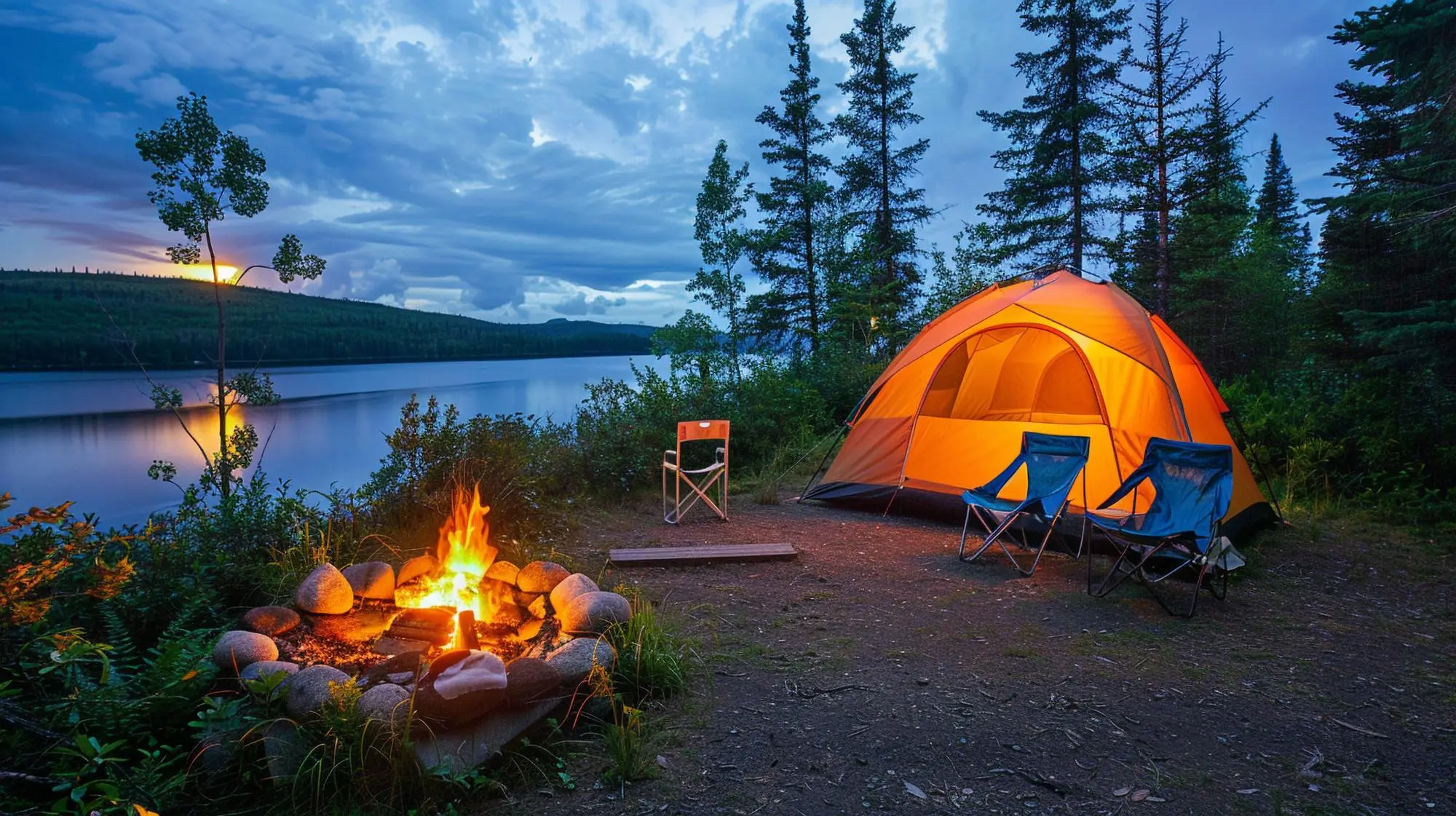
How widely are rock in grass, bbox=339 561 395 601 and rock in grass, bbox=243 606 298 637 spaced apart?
470 mm

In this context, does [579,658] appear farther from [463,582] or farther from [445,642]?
[463,582]

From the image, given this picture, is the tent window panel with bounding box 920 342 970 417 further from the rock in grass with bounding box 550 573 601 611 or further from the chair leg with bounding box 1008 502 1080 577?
the rock in grass with bounding box 550 573 601 611

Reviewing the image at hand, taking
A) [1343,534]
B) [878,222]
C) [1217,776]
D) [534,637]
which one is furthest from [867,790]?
[878,222]

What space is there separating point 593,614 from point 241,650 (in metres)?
1.36

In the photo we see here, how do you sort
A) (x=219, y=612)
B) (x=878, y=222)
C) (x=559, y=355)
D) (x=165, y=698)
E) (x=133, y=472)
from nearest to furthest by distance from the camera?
(x=165, y=698), (x=219, y=612), (x=133, y=472), (x=878, y=222), (x=559, y=355)

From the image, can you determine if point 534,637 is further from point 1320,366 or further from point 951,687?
point 1320,366

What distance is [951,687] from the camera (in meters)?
2.91

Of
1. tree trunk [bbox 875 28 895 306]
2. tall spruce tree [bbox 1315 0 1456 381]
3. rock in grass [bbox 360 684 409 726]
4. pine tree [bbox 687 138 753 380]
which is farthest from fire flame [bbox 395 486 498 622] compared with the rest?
tree trunk [bbox 875 28 895 306]

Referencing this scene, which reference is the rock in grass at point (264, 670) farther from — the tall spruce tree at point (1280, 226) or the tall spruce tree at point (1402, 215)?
the tall spruce tree at point (1280, 226)

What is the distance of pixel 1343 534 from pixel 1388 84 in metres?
4.54

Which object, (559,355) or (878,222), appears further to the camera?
(559,355)

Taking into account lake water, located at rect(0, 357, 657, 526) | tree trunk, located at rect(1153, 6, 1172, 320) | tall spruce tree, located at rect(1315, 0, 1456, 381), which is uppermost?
tree trunk, located at rect(1153, 6, 1172, 320)

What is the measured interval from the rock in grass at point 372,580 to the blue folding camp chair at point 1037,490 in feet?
11.8

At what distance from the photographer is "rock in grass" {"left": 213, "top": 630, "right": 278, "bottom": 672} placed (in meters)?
2.58
